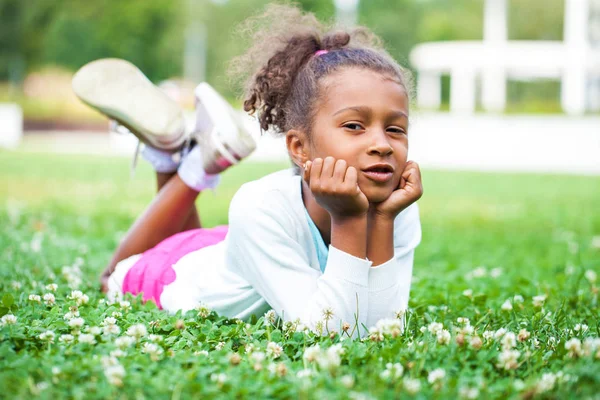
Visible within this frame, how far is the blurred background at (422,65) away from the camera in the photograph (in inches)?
814

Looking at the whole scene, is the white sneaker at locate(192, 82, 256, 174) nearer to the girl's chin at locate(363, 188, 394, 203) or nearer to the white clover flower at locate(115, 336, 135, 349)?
the girl's chin at locate(363, 188, 394, 203)

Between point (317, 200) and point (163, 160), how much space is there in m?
1.62

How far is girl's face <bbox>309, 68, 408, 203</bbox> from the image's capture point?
8.47ft

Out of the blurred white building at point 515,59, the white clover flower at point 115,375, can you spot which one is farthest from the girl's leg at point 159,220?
the blurred white building at point 515,59

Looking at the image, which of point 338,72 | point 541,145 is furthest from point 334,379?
point 541,145

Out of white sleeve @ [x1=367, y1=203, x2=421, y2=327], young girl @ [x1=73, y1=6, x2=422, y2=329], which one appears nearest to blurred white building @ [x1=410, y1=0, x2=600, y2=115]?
young girl @ [x1=73, y1=6, x2=422, y2=329]

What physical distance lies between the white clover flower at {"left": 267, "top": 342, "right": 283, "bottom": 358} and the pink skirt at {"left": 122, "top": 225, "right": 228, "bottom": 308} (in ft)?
3.80

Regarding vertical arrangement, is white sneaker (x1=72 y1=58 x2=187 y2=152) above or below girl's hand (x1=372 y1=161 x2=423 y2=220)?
above

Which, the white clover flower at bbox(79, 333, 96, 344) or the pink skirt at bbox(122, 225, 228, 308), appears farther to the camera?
the pink skirt at bbox(122, 225, 228, 308)

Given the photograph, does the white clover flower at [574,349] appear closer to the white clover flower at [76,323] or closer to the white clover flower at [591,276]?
the white clover flower at [76,323]

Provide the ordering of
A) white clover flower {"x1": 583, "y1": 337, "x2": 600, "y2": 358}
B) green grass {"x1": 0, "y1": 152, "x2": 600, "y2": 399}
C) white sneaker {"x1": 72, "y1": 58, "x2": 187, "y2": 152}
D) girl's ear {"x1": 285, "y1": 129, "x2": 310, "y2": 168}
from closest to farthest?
green grass {"x1": 0, "y1": 152, "x2": 600, "y2": 399} → white clover flower {"x1": 583, "y1": 337, "x2": 600, "y2": 358} → girl's ear {"x1": 285, "y1": 129, "x2": 310, "y2": 168} → white sneaker {"x1": 72, "y1": 58, "x2": 187, "y2": 152}

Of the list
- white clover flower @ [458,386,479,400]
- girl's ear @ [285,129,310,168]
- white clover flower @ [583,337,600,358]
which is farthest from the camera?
girl's ear @ [285,129,310,168]

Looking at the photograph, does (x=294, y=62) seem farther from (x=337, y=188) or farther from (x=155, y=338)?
(x=155, y=338)

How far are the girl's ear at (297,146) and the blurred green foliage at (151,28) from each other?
4379 centimetres
